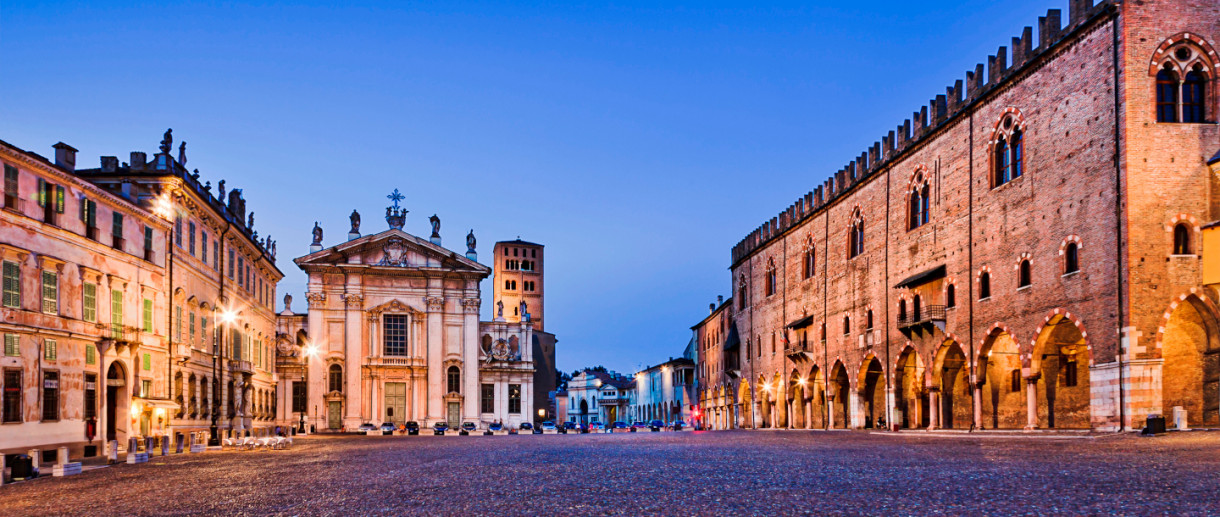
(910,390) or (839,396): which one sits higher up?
(910,390)

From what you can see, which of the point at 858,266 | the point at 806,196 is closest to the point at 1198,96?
the point at 858,266

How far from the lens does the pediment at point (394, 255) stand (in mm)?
65875

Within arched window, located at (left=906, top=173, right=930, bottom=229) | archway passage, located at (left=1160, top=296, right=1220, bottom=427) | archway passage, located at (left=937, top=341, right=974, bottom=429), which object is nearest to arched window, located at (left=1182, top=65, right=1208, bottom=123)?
archway passage, located at (left=1160, top=296, right=1220, bottom=427)

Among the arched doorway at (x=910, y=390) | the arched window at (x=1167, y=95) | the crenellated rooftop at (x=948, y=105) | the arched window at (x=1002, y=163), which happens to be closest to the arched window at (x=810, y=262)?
the crenellated rooftop at (x=948, y=105)

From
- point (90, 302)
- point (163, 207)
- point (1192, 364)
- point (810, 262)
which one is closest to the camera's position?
point (1192, 364)

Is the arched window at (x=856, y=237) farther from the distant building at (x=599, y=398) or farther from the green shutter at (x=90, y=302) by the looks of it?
the distant building at (x=599, y=398)

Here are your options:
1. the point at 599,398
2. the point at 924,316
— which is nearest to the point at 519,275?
the point at 599,398

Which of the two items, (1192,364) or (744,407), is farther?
(744,407)

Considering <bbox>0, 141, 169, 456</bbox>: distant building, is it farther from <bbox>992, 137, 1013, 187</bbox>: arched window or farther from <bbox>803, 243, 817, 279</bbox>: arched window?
<bbox>803, 243, 817, 279</bbox>: arched window

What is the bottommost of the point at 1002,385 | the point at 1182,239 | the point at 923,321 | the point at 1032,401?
the point at 1032,401

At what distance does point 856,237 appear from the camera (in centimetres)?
4762

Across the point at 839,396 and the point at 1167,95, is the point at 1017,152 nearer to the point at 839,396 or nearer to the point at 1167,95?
the point at 1167,95

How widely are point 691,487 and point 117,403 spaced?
25.4 metres

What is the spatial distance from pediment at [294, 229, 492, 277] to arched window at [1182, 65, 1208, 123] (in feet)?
153
